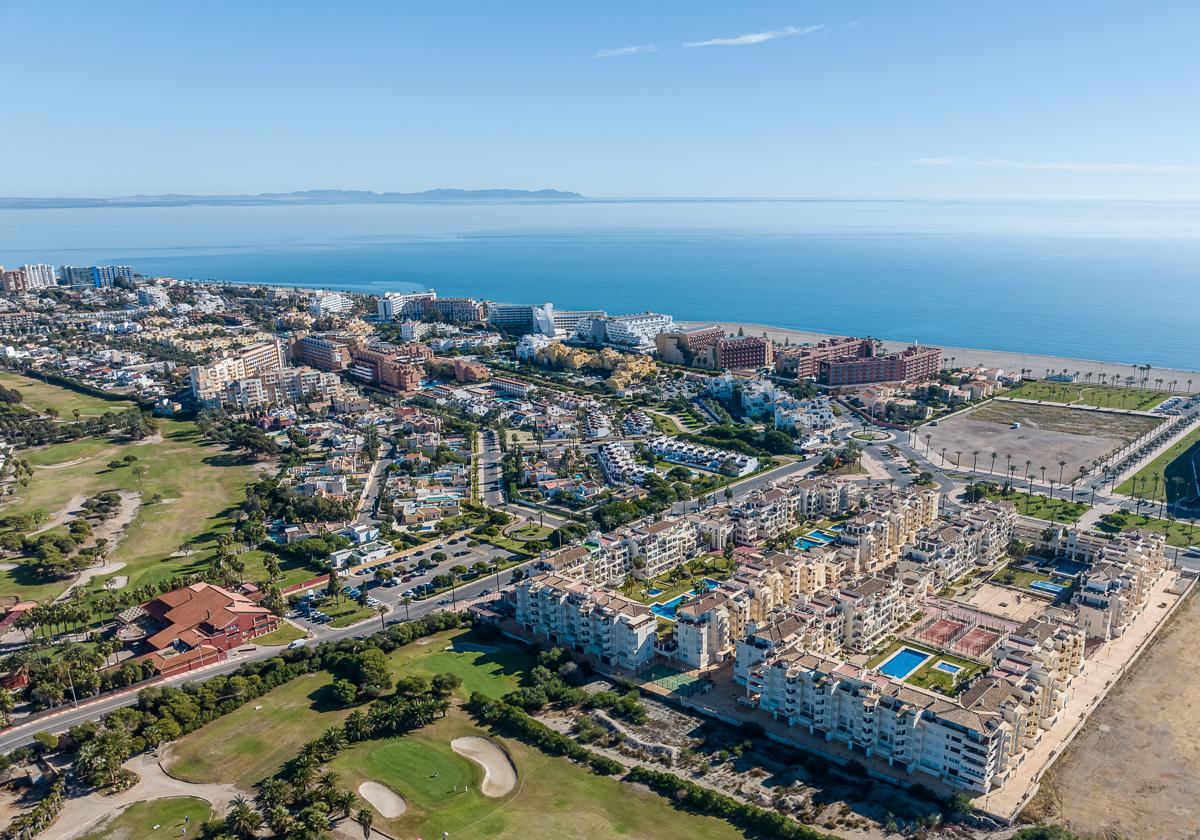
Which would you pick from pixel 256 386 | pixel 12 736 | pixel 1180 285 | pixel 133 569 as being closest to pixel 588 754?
pixel 12 736

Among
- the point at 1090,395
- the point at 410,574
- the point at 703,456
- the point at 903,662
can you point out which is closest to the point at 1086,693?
the point at 903,662

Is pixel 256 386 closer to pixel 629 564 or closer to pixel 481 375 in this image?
pixel 481 375

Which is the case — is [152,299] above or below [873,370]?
above

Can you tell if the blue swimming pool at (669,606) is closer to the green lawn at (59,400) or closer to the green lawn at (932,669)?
the green lawn at (932,669)

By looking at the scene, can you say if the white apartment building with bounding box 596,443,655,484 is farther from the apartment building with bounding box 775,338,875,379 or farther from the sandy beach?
the sandy beach

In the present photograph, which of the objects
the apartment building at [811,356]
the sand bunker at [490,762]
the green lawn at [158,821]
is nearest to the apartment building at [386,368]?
the apartment building at [811,356]

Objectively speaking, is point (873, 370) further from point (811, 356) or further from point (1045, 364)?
point (1045, 364)
